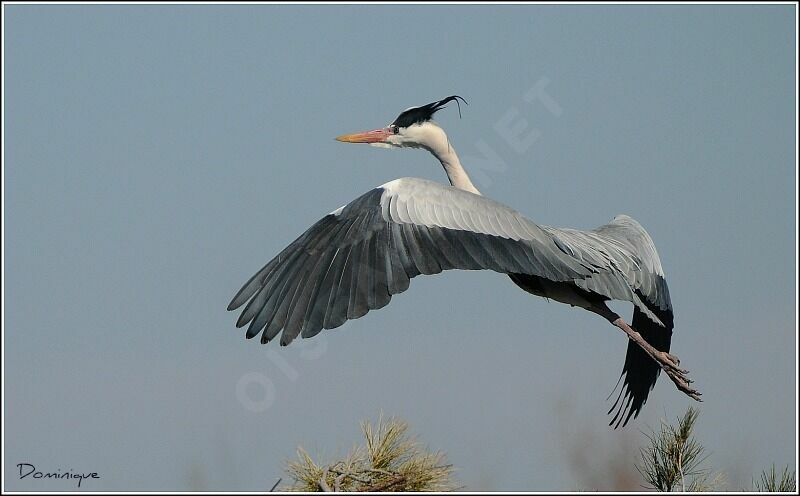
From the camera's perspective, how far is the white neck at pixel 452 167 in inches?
378

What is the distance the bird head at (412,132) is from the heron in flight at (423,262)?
1.58m

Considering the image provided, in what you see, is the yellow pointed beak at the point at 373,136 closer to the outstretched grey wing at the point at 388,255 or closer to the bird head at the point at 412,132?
the bird head at the point at 412,132

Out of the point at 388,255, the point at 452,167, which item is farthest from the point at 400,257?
the point at 452,167

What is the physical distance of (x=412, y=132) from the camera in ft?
32.2

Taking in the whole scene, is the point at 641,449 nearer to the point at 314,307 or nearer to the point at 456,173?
the point at 314,307

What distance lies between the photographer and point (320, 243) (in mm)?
7324

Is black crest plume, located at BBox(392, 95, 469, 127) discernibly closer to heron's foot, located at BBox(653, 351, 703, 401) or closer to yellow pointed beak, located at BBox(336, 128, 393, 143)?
yellow pointed beak, located at BBox(336, 128, 393, 143)

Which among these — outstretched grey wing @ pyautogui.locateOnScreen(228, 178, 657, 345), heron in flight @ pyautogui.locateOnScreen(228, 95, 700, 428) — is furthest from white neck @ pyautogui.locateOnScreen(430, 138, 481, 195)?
outstretched grey wing @ pyautogui.locateOnScreen(228, 178, 657, 345)

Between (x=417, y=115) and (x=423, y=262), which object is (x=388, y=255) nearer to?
(x=423, y=262)

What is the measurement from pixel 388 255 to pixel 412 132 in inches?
113

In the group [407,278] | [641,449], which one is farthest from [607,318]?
[641,449]

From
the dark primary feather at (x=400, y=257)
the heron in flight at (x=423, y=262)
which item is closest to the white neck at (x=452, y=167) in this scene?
the heron in flight at (x=423, y=262)

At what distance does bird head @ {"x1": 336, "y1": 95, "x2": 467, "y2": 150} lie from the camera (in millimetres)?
9680

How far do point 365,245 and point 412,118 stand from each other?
285 cm
